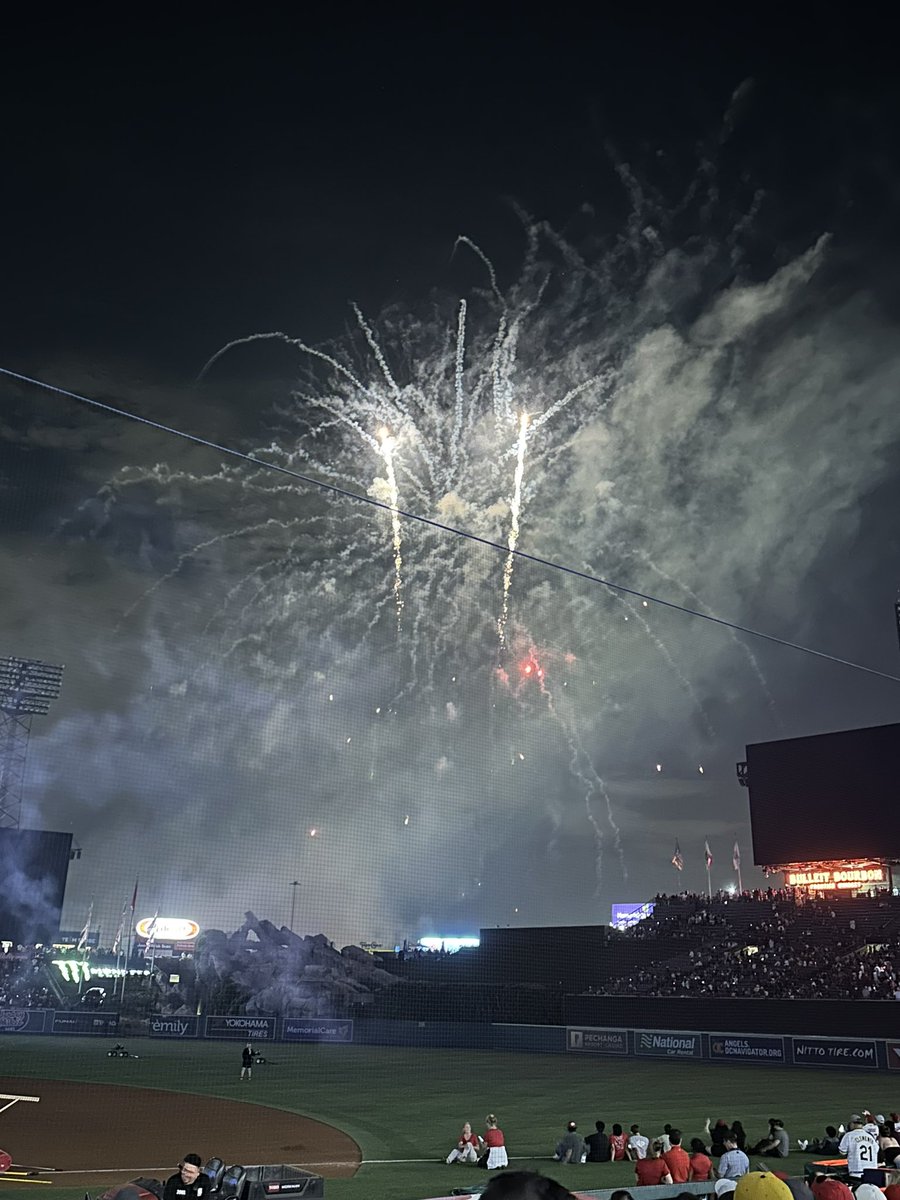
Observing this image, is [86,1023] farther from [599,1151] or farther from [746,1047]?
[599,1151]

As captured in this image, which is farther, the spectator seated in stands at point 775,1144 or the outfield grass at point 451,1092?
the outfield grass at point 451,1092

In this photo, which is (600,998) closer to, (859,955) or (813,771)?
(859,955)

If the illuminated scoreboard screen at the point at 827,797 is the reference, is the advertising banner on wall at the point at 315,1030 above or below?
below

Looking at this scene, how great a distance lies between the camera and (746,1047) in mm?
35469

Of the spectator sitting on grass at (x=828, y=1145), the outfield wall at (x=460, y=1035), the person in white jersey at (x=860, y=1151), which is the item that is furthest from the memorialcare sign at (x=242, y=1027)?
the person in white jersey at (x=860, y=1151)

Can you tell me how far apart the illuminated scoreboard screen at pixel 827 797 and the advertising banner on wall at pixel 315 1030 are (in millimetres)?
22925

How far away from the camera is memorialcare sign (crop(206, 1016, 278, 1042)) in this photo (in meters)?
45.6

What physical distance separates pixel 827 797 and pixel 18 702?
4278cm

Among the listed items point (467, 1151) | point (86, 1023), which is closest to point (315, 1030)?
point (86, 1023)

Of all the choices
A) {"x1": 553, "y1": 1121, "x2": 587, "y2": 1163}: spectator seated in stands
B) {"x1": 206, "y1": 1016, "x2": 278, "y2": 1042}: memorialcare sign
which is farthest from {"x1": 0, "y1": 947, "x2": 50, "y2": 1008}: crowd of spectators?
{"x1": 553, "y1": 1121, "x2": 587, "y2": 1163}: spectator seated in stands

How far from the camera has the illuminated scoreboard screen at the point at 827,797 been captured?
49969 mm

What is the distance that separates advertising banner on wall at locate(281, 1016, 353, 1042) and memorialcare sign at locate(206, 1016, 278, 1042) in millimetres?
635

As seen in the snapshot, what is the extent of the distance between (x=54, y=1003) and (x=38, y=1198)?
45562mm

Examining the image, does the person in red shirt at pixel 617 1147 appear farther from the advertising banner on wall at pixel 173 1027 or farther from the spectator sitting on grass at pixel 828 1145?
the advertising banner on wall at pixel 173 1027
